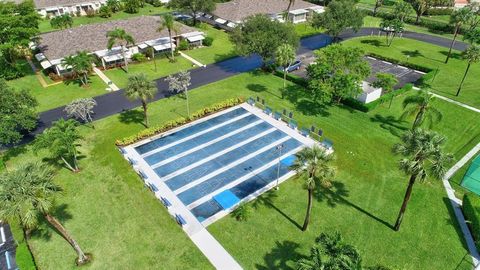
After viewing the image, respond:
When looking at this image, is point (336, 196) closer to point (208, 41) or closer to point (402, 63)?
point (402, 63)

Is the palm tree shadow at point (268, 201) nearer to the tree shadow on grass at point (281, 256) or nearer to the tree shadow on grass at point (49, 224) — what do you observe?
the tree shadow on grass at point (281, 256)

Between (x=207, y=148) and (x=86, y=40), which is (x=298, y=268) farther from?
(x=86, y=40)

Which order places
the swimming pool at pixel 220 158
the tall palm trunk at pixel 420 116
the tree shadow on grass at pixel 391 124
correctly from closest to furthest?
the swimming pool at pixel 220 158, the tall palm trunk at pixel 420 116, the tree shadow on grass at pixel 391 124

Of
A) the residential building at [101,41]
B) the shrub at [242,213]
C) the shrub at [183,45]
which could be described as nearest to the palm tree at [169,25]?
the residential building at [101,41]

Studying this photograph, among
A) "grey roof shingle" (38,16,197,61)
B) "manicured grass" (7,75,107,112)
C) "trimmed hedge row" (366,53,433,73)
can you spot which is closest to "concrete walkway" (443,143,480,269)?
"trimmed hedge row" (366,53,433,73)

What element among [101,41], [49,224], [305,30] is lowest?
[49,224]

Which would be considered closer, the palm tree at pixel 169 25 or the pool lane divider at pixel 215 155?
the pool lane divider at pixel 215 155

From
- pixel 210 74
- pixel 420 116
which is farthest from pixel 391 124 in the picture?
pixel 210 74
